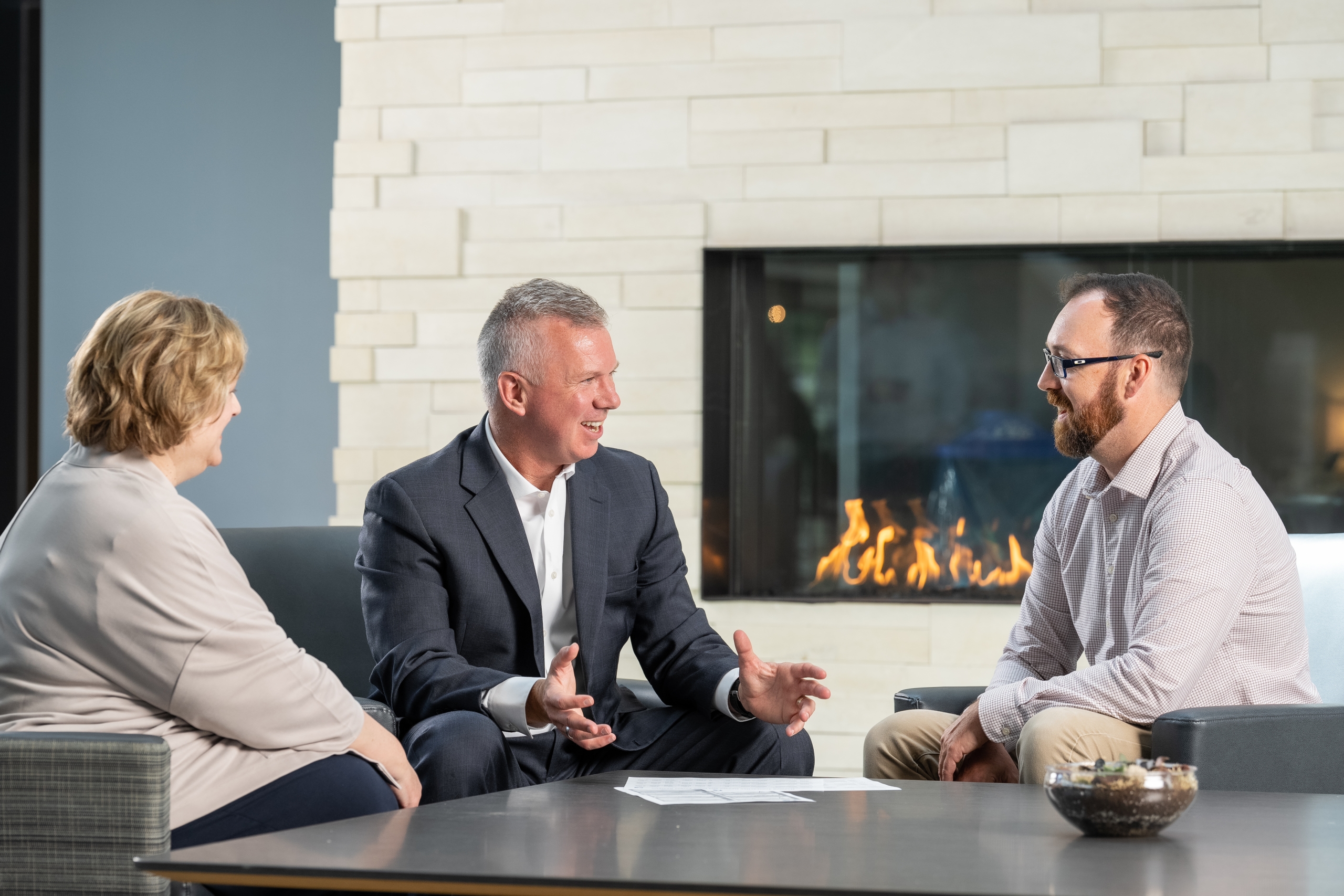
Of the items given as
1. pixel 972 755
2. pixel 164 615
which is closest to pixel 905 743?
pixel 972 755

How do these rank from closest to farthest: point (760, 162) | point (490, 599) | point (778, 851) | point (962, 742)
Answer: point (778, 851), point (962, 742), point (490, 599), point (760, 162)

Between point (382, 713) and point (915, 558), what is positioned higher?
point (915, 558)

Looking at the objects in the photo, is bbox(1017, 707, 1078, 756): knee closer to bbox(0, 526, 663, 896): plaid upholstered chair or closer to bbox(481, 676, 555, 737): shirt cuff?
bbox(481, 676, 555, 737): shirt cuff

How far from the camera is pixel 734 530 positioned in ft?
12.7

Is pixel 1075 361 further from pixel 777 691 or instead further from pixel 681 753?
pixel 681 753

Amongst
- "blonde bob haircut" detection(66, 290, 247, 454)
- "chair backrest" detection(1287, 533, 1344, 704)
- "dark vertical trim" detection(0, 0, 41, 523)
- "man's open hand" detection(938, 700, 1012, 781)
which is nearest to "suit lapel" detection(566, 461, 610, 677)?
"man's open hand" detection(938, 700, 1012, 781)

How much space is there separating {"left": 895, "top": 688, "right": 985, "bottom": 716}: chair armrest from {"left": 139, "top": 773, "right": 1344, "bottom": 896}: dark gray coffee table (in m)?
0.70

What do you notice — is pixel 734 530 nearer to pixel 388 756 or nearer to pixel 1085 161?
pixel 1085 161

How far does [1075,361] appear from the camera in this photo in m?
2.23

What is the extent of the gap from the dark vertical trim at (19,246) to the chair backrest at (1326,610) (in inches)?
142

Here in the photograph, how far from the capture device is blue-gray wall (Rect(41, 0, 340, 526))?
4.12 metres

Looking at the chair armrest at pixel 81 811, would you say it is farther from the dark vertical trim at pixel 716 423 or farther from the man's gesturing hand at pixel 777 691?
the dark vertical trim at pixel 716 423

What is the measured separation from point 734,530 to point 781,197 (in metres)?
0.92

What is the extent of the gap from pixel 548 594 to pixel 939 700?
26.7 inches
